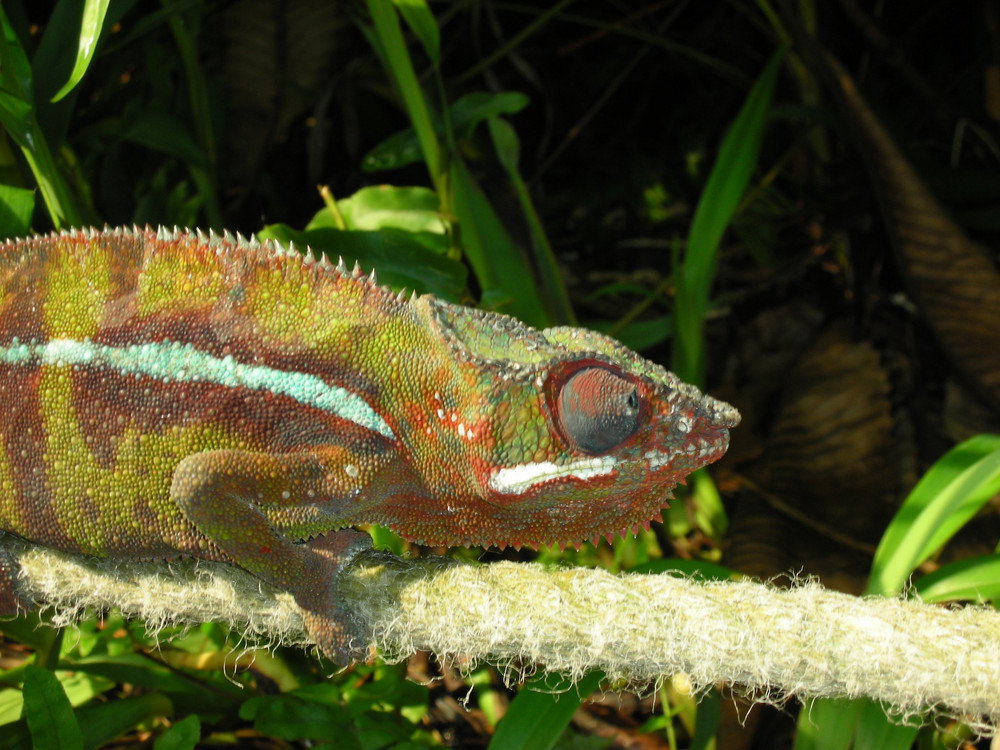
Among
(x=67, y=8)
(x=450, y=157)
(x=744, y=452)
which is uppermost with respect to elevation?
(x=67, y=8)

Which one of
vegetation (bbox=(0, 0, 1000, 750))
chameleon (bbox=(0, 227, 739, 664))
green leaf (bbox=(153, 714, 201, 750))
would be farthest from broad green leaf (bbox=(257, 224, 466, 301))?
green leaf (bbox=(153, 714, 201, 750))

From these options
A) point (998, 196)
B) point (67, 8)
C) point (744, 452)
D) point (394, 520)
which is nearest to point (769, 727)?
point (744, 452)

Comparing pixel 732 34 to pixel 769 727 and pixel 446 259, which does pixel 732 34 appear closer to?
pixel 446 259

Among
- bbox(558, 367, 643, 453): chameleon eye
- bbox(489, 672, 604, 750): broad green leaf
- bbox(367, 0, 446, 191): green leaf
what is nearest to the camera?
bbox(558, 367, 643, 453): chameleon eye

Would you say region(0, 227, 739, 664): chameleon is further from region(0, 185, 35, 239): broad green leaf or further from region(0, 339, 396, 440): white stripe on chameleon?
region(0, 185, 35, 239): broad green leaf

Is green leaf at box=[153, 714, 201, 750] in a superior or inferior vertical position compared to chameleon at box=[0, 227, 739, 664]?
inferior

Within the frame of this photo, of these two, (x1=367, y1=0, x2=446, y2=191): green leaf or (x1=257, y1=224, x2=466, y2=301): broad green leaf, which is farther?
(x1=367, y1=0, x2=446, y2=191): green leaf

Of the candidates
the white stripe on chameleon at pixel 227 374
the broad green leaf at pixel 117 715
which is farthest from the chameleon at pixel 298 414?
the broad green leaf at pixel 117 715
